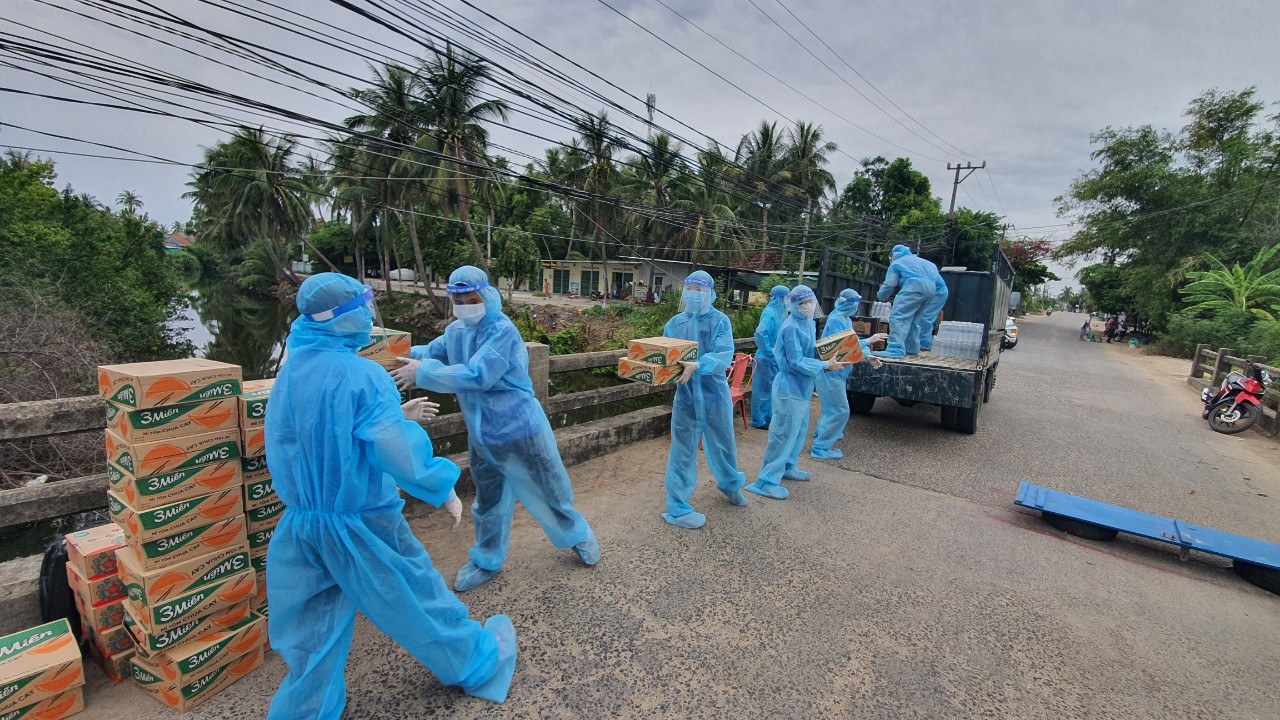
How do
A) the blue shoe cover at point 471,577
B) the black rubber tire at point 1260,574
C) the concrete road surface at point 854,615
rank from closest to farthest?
the concrete road surface at point 854,615
the blue shoe cover at point 471,577
the black rubber tire at point 1260,574

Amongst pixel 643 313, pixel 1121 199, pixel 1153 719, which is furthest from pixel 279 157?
pixel 1121 199

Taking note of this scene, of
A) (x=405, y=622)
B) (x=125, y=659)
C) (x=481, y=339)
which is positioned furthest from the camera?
(x=481, y=339)

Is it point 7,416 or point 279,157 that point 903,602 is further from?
point 279,157

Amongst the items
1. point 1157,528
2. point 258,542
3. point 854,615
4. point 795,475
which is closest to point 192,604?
point 258,542

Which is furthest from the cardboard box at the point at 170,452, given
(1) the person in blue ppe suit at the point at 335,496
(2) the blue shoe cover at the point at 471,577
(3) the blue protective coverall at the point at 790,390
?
(3) the blue protective coverall at the point at 790,390

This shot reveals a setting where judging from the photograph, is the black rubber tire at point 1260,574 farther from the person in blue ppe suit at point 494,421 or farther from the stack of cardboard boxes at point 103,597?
the stack of cardboard boxes at point 103,597

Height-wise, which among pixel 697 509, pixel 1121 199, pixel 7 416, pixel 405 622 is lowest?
pixel 697 509

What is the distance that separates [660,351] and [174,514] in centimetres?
255

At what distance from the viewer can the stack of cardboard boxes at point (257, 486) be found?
2232 mm

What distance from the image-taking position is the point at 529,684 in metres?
2.31

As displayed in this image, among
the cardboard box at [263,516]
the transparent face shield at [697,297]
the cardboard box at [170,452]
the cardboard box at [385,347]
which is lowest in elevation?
the cardboard box at [263,516]

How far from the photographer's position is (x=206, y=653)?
2139mm

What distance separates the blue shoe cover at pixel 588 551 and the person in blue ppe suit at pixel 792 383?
5.98 ft

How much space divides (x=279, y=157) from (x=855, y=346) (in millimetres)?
31165
